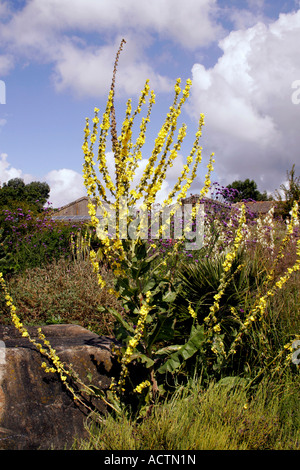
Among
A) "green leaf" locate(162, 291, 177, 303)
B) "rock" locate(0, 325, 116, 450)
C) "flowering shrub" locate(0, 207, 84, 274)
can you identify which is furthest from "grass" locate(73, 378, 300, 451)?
"flowering shrub" locate(0, 207, 84, 274)

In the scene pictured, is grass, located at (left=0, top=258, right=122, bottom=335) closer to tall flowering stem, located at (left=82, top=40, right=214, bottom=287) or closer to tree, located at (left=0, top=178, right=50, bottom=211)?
tall flowering stem, located at (left=82, top=40, right=214, bottom=287)

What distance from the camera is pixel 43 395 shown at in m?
3.38

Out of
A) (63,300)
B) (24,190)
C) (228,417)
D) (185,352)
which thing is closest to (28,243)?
(63,300)

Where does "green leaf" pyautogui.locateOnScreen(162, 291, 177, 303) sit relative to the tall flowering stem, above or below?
below

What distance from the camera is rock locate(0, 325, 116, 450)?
3.07 metres

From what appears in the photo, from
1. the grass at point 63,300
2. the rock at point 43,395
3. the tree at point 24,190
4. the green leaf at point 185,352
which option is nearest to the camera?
the rock at point 43,395

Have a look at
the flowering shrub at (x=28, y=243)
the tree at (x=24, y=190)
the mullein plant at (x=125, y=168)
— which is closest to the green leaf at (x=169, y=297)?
the mullein plant at (x=125, y=168)

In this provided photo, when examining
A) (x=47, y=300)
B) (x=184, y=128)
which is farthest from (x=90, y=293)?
(x=184, y=128)

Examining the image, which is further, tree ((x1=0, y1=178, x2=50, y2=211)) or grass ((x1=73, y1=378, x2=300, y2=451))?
tree ((x1=0, y1=178, x2=50, y2=211))

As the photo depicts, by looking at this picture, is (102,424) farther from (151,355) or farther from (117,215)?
(117,215)

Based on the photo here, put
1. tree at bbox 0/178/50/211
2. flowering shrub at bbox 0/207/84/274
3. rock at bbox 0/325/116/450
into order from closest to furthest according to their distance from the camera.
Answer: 1. rock at bbox 0/325/116/450
2. flowering shrub at bbox 0/207/84/274
3. tree at bbox 0/178/50/211

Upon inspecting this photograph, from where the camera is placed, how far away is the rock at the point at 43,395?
10.1 feet

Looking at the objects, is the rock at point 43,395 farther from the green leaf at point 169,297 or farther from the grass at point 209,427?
the green leaf at point 169,297
